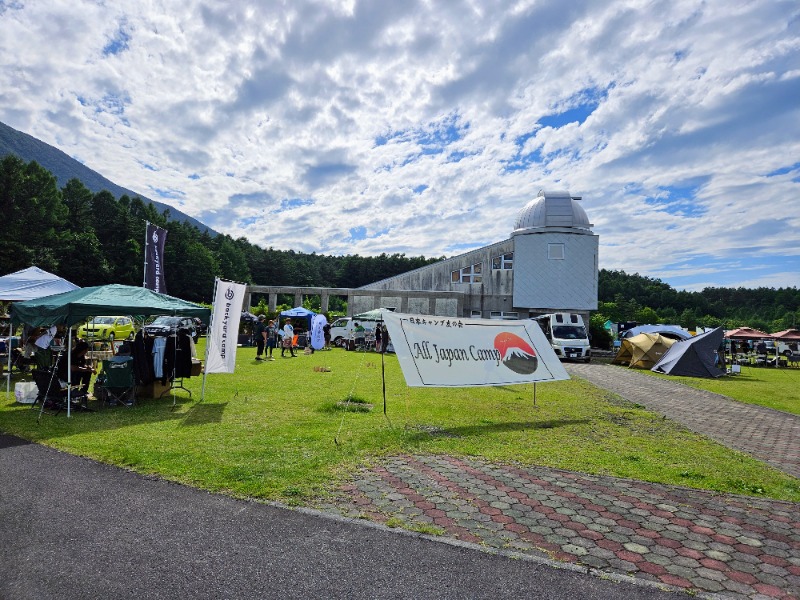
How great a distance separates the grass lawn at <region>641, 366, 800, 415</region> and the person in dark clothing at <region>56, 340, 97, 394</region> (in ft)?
53.1

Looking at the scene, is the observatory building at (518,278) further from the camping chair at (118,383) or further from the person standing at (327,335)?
the camping chair at (118,383)

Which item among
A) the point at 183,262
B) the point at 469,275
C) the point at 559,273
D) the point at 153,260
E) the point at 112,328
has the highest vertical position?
the point at 183,262

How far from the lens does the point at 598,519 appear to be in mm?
4516

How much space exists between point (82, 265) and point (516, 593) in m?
60.1

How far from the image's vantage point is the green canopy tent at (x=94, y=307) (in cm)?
881

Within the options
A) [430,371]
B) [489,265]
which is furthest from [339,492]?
[489,265]

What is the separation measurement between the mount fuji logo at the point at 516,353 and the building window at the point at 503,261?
28270mm

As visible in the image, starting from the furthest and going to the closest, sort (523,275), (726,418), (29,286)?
(523,275) < (29,286) < (726,418)

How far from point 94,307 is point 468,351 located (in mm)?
7198

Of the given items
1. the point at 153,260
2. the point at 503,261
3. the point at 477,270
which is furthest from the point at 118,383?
the point at 503,261

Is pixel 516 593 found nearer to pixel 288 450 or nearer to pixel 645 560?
pixel 645 560

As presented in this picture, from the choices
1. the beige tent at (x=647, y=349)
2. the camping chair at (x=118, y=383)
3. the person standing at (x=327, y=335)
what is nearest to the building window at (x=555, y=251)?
the beige tent at (x=647, y=349)

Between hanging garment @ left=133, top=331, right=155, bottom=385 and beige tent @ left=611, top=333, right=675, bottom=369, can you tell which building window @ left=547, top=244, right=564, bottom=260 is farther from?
hanging garment @ left=133, top=331, right=155, bottom=385

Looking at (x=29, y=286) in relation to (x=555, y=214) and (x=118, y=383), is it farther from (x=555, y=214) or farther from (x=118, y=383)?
(x=555, y=214)
